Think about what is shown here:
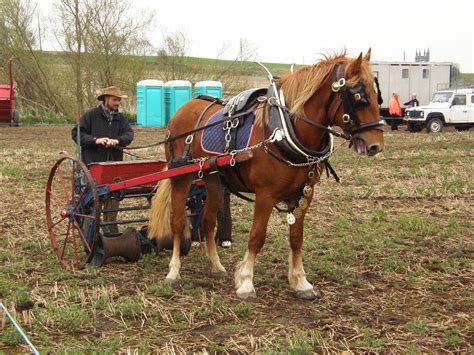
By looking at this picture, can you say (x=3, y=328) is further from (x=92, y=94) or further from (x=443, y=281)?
(x=92, y=94)

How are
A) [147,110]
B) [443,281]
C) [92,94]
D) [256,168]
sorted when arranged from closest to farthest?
1. [256,168]
2. [443,281]
3. [147,110]
4. [92,94]

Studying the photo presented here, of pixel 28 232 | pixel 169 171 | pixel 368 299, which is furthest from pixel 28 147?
pixel 368 299

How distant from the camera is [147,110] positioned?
28.3 meters

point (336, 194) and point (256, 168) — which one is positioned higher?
point (256, 168)

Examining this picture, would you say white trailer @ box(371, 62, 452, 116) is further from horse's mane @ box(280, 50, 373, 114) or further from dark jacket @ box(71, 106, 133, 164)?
horse's mane @ box(280, 50, 373, 114)

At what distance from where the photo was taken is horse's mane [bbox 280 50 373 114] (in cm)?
470

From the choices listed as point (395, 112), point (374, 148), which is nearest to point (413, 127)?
point (395, 112)

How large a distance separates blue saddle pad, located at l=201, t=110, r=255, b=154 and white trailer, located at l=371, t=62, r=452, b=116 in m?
26.2

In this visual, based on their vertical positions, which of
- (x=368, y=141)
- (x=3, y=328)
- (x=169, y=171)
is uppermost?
(x=368, y=141)

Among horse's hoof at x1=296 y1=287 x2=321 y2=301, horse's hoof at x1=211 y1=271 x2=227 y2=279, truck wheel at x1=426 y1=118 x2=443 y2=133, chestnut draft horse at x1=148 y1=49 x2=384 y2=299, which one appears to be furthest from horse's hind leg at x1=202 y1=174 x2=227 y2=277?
truck wheel at x1=426 y1=118 x2=443 y2=133

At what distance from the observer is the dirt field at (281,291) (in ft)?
13.1

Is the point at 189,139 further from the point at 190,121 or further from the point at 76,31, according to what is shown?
the point at 76,31

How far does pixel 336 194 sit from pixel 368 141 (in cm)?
527

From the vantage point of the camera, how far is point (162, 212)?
19.8 feet
